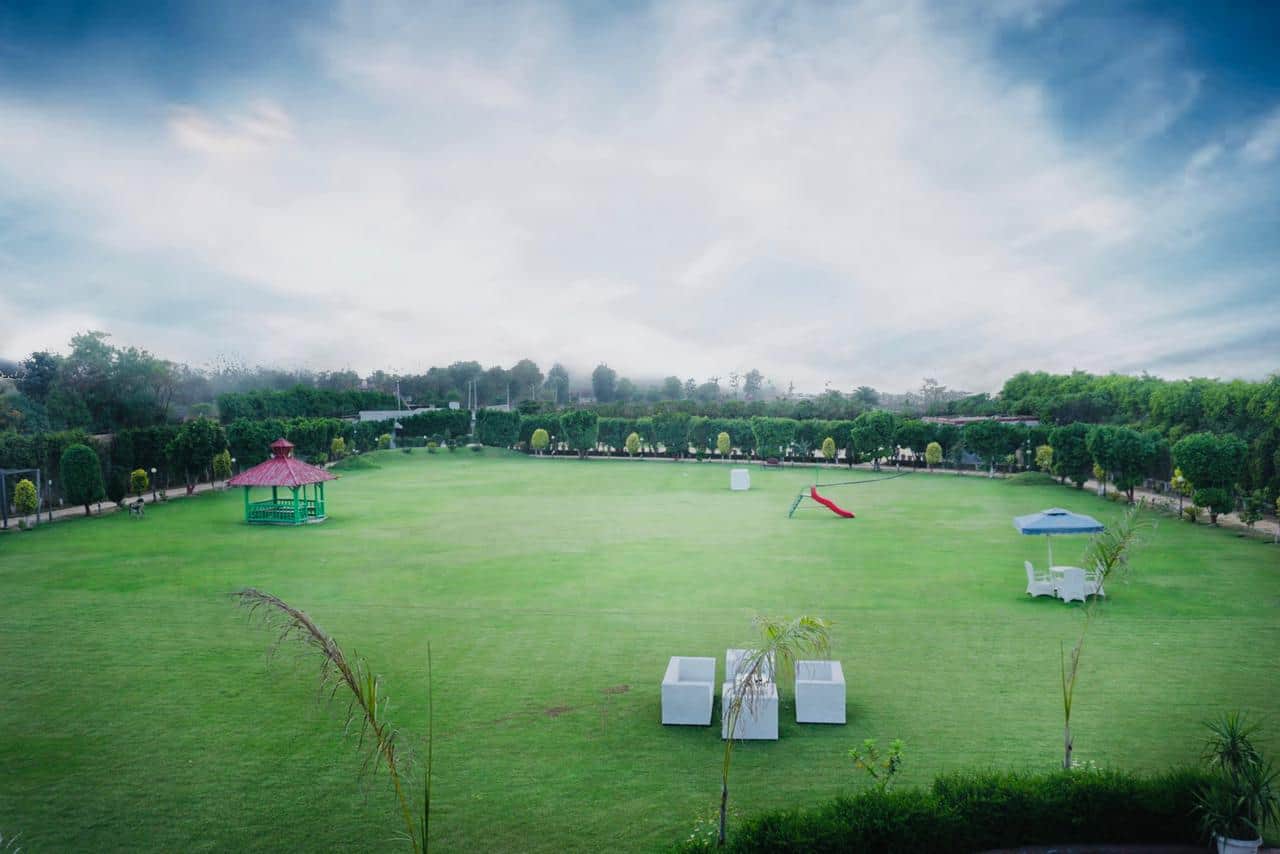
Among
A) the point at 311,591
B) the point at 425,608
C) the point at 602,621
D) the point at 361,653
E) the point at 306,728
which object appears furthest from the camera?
the point at 311,591

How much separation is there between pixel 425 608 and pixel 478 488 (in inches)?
793

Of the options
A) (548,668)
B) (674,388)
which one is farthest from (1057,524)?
(674,388)

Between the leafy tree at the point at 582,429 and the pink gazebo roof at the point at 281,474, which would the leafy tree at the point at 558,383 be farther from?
the pink gazebo roof at the point at 281,474

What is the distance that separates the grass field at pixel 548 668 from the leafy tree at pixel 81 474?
13.1 ft

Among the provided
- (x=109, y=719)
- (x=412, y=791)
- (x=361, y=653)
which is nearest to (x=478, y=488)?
(x=361, y=653)

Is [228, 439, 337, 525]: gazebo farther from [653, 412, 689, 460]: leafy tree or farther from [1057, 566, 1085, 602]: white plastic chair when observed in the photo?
[653, 412, 689, 460]: leafy tree

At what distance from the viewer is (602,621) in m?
13.1

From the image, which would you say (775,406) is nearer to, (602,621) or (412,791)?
(602,621)

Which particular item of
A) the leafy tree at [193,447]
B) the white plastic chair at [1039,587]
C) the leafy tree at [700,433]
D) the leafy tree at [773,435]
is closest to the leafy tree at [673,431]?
the leafy tree at [700,433]

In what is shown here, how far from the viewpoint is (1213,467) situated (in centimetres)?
2283

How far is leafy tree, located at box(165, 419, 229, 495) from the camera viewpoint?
31250 mm

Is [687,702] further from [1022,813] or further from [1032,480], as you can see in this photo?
[1032,480]

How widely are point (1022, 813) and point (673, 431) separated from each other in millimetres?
44630

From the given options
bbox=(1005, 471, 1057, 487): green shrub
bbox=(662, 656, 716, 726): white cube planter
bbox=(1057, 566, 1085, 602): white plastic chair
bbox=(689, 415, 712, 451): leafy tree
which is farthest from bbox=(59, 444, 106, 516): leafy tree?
bbox=(1005, 471, 1057, 487): green shrub
